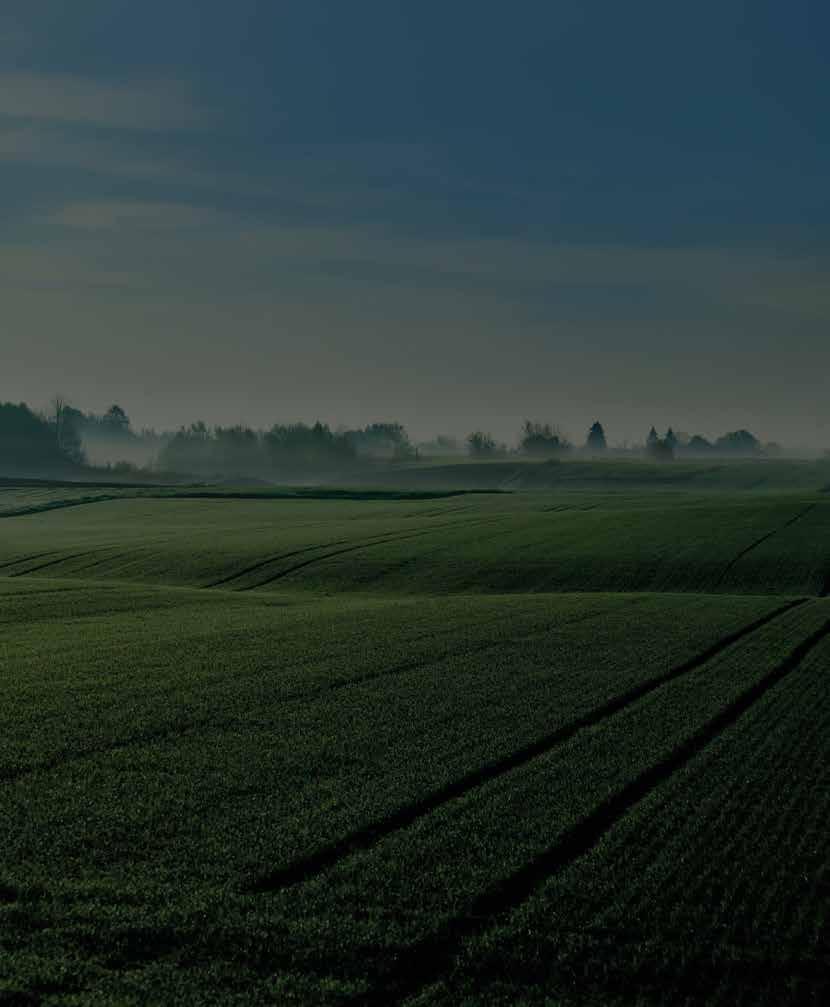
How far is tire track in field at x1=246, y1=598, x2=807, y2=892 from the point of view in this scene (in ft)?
30.3

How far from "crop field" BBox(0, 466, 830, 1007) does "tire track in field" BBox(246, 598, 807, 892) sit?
4cm

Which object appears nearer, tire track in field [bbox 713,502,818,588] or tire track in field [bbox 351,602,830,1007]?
tire track in field [bbox 351,602,830,1007]

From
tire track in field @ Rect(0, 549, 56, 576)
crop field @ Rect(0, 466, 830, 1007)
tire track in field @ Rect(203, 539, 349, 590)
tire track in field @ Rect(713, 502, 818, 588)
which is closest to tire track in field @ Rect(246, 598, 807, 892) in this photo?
crop field @ Rect(0, 466, 830, 1007)

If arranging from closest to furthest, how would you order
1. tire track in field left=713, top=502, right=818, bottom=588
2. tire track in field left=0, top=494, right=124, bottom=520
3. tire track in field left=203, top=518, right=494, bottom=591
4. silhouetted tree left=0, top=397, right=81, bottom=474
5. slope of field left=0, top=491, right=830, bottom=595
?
slope of field left=0, top=491, right=830, bottom=595, tire track in field left=713, top=502, right=818, bottom=588, tire track in field left=203, top=518, right=494, bottom=591, tire track in field left=0, top=494, right=124, bottom=520, silhouetted tree left=0, top=397, right=81, bottom=474

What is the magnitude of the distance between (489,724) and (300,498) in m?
77.1

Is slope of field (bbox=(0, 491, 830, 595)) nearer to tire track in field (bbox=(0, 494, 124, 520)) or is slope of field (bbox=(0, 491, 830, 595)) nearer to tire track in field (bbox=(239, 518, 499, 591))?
tire track in field (bbox=(239, 518, 499, 591))

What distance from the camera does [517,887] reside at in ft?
29.8

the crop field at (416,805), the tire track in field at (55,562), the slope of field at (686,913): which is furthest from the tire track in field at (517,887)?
the tire track in field at (55,562)

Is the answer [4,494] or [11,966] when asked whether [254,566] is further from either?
[4,494]

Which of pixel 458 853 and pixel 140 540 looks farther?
pixel 140 540

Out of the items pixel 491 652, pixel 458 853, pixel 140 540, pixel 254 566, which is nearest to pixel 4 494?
pixel 140 540

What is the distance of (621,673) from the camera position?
60.7 ft

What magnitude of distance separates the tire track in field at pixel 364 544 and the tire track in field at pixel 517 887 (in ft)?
87.4

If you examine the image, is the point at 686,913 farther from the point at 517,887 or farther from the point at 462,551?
the point at 462,551
